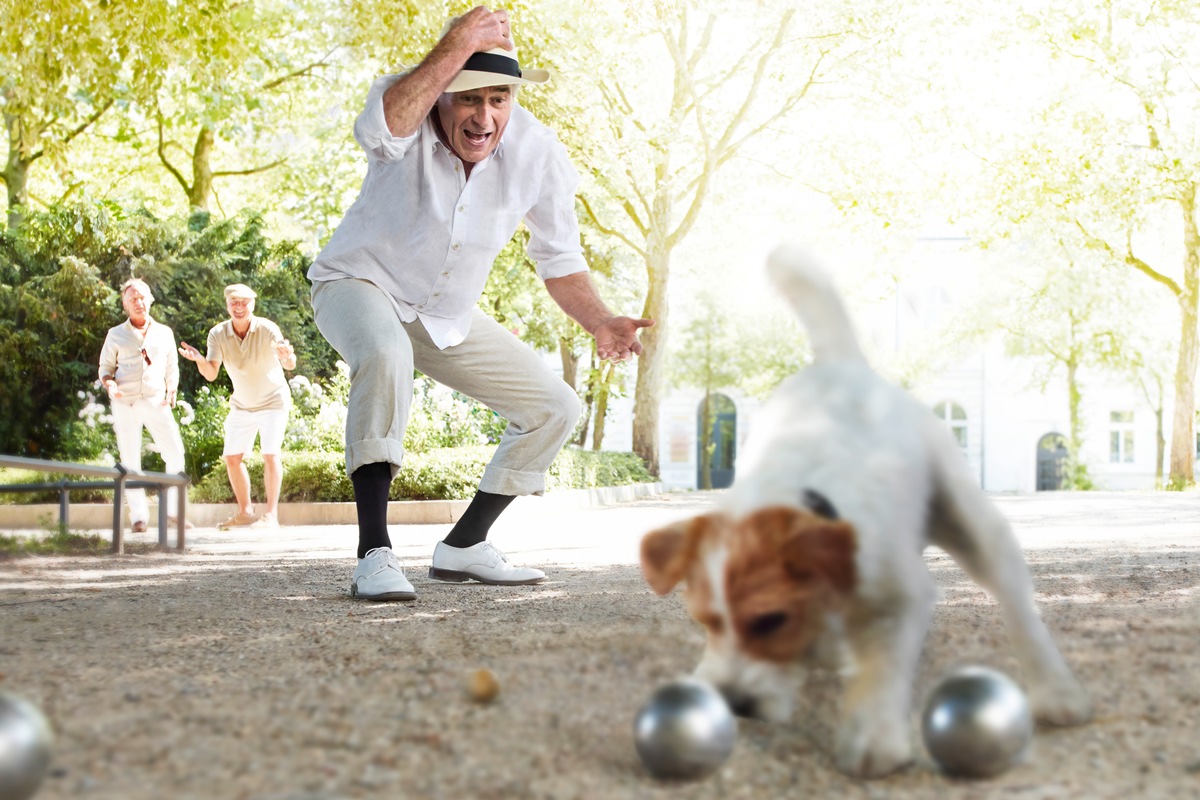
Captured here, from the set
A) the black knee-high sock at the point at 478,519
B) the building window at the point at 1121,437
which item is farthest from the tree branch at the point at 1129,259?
the building window at the point at 1121,437

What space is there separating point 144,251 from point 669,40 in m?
9.95

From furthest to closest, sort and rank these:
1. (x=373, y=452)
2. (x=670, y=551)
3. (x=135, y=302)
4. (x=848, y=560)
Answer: (x=135, y=302) < (x=373, y=452) < (x=670, y=551) < (x=848, y=560)

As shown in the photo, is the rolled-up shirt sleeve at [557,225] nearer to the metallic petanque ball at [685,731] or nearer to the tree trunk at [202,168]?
the metallic petanque ball at [685,731]

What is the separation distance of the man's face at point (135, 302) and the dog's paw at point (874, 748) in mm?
10054

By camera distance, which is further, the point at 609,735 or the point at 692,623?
the point at 692,623

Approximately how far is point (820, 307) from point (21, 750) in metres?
1.94

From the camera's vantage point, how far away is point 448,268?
16.9 ft

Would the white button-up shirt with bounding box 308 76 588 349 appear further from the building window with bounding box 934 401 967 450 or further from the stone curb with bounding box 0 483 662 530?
the building window with bounding box 934 401 967 450

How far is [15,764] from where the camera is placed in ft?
6.44

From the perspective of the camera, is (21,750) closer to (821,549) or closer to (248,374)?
(821,549)

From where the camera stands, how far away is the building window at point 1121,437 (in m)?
49.7

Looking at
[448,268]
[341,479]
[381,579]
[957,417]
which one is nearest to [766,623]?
[381,579]

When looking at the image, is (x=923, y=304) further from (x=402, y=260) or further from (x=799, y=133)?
(x=402, y=260)

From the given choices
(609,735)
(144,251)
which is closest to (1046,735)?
(609,735)
